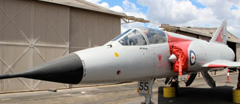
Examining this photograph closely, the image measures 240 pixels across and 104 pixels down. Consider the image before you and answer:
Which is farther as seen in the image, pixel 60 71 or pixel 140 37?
pixel 140 37

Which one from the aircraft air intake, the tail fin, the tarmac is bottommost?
the tarmac

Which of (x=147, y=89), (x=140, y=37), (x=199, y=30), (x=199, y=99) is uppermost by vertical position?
(x=199, y=30)

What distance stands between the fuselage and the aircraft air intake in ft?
0.49

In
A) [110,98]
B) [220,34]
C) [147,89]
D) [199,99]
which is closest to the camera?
[147,89]

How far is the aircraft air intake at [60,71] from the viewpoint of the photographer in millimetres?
3492

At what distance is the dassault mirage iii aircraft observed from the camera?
3664 millimetres

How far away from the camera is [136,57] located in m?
4.82

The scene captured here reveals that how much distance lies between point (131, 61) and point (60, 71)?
1717 mm

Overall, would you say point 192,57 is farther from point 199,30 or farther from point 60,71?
point 199,30

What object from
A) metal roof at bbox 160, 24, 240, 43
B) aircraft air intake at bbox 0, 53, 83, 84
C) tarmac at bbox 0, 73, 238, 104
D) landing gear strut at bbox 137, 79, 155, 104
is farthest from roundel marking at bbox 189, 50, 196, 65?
metal roof at bbox 160, 24, 240, 43

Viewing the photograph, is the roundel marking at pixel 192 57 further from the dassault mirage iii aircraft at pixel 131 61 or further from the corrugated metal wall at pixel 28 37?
the corrugated metal wall at pixel 28 37

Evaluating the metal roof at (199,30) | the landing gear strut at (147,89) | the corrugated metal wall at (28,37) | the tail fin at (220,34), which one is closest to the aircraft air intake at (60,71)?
the landing gear strut at (147,89)

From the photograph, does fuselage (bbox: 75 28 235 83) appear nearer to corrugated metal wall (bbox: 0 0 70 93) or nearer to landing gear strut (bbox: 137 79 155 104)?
landing gear strut (bbox: 137 79 155 104)

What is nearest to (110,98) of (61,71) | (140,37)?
(140,37)
